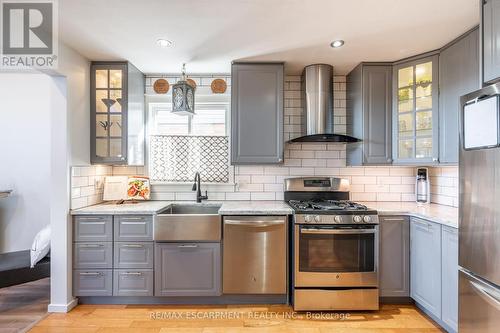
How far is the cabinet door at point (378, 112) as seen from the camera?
2682 millimetres

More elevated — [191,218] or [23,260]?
[191,218]

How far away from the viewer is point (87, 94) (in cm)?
263

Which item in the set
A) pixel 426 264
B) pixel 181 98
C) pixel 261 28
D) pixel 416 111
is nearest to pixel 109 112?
pixel 181 98

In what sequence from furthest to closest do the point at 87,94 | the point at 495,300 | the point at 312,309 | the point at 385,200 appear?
the point at 385,200 → the point at 87,94 → the point at 312,309 → the point at 495,300

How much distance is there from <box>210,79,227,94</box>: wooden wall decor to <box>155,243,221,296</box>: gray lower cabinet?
1.78 metres

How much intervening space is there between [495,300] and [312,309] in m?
1.32

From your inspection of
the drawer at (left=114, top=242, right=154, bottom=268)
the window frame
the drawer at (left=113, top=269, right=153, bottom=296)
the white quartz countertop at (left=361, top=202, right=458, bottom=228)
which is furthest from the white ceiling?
the drawer at (left=113, top=269, right=153, bottom=296)

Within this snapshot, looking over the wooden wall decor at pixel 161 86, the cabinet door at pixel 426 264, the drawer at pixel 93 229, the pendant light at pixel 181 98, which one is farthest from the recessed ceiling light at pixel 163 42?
the cabinet door at pixel 426 264

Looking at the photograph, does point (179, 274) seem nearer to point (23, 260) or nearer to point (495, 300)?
point (23, 260)

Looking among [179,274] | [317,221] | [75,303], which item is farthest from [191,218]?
[75,303]

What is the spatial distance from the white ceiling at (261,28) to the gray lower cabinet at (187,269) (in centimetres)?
186

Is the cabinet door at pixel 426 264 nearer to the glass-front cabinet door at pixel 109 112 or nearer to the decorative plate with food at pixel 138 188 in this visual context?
the decorative plate with food at pixel 138 188

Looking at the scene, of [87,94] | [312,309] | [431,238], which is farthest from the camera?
[87,94]

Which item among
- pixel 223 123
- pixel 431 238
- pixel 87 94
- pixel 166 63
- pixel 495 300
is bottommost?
pixel 495 300
